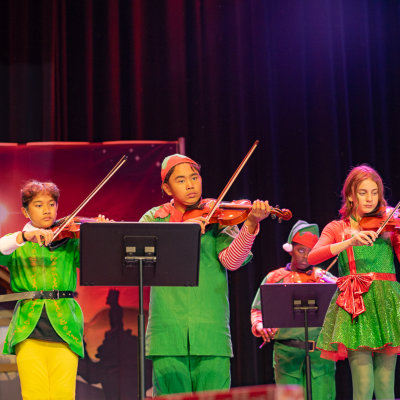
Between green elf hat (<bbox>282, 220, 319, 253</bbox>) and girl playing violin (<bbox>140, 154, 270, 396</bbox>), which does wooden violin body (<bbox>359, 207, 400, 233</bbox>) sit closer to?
girl playing violin (<bbox>140, 154, 270, 396</bbox>)

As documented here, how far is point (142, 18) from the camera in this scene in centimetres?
488

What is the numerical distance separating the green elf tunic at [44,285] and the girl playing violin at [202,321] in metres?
0.37

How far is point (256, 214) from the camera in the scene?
2.82m

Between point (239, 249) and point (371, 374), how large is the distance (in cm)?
78

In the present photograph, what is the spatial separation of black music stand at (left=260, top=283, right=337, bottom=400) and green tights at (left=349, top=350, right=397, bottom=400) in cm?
60

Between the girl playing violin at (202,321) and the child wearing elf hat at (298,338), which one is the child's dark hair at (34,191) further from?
the child wearing elf hat at (298,338)

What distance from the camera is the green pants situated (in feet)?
8.98

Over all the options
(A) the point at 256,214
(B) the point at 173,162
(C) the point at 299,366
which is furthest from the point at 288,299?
(B) the point at 173,162

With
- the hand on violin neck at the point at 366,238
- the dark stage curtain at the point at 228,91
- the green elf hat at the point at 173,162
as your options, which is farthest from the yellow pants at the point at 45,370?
the dark stage curtain at the point at 228,91

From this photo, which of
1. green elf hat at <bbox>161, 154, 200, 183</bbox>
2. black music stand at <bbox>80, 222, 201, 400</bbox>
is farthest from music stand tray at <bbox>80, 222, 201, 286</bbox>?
green elf hat at <bbox>161, 154, 200, 183</bbox>

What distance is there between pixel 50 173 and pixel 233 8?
190cm

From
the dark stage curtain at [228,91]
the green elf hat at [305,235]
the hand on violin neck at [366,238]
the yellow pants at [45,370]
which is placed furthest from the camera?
the dark stage curtain at [228,91]

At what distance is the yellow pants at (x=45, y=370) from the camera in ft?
9.34

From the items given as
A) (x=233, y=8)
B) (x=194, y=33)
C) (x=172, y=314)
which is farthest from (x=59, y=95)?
(x=172, y=314)
